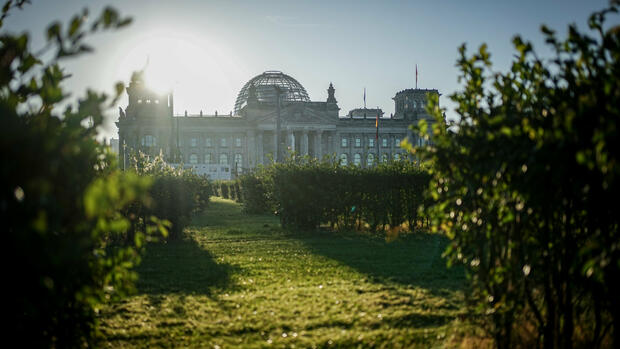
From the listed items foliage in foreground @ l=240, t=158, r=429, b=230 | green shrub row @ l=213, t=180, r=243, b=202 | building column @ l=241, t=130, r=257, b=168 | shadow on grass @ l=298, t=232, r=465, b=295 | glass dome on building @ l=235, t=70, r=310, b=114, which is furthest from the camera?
glass dome on building @ l=235, t=70, r=310, b=114

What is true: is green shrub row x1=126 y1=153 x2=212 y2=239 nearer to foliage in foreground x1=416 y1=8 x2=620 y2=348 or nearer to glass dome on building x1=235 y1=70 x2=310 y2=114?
foliage in foreground x1=416 y1=8 x2=620 y2=348

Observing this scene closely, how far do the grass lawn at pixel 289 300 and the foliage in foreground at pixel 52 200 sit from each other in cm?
158

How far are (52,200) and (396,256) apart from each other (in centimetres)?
941

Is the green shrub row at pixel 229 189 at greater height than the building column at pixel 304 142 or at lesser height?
lesser

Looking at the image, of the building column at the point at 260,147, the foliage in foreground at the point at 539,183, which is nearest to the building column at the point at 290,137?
the building column at the point at 260,147

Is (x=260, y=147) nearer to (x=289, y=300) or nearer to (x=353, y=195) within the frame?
(x=353, y=195)

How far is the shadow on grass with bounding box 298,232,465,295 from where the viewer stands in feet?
26.9

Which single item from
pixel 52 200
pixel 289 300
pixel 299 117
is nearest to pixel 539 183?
pixel 52 200

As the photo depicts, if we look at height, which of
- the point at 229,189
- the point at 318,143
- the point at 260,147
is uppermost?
the point at 318,143

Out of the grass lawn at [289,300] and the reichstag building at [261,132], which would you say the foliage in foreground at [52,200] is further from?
the reichstag building at [261,132]

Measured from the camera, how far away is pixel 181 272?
9031mm

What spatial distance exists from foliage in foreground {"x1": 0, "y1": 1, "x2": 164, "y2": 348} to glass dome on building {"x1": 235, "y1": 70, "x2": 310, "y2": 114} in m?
107

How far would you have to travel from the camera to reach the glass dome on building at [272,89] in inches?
4370

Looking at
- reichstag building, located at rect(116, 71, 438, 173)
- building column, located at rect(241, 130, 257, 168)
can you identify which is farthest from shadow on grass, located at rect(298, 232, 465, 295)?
building column, located at rect(241, 130, 257, 168)
